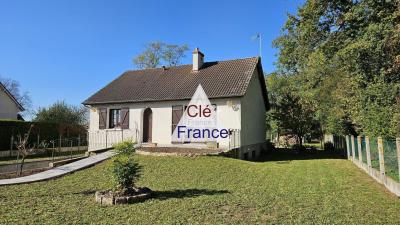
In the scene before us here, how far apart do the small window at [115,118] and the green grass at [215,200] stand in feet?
31.4

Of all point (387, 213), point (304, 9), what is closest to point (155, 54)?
point (304, 9)

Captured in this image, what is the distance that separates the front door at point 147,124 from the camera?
64.2 feet

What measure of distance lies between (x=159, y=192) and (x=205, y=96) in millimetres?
10315

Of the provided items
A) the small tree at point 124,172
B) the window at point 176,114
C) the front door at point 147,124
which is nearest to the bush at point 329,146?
the window at point 176,114

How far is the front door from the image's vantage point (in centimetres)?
1958

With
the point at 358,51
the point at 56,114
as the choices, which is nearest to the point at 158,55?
the point at 56,114

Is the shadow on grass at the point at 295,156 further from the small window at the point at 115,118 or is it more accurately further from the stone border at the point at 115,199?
the stone border at the point at 115,199

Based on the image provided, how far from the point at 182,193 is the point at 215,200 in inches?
47.6

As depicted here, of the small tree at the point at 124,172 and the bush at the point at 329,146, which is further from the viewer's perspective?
the bush at the point at 329,146

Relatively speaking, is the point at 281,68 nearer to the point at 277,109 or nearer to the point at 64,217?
the point at 277,109

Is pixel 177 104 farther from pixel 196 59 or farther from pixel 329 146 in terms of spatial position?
pixel 329 146

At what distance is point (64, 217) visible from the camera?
5.74 metres

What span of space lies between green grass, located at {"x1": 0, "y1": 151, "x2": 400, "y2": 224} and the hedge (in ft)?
38.3

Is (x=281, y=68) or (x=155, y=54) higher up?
(x=155, y=54)
